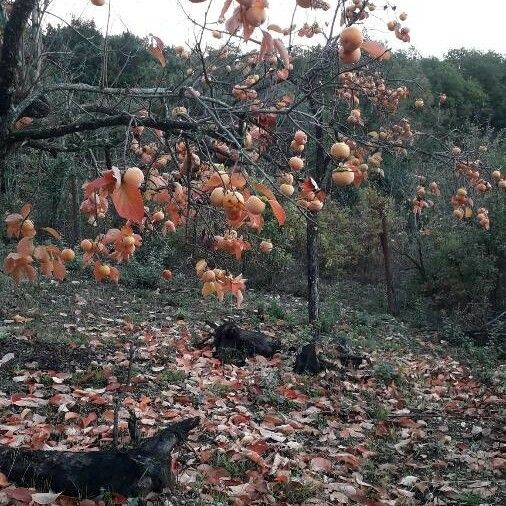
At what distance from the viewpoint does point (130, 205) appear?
1.15 m

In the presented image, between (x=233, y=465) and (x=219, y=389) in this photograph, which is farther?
(x=219, y=389)

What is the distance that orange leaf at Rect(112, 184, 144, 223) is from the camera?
44.4 inches

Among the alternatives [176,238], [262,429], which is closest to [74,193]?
[176,238]

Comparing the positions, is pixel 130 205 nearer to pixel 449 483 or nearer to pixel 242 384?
pixel 449 483

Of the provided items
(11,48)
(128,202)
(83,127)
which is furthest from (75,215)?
(128,202)

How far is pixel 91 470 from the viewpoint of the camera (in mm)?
2283

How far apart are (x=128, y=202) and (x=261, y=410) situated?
9.37ft

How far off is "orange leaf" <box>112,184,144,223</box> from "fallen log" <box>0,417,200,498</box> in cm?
146

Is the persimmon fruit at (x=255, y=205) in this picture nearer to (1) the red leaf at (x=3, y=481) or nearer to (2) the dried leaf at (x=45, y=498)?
(2) the dried leaf at (x=45, y=498)

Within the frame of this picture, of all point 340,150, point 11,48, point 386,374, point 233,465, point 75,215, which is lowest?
point 233,465

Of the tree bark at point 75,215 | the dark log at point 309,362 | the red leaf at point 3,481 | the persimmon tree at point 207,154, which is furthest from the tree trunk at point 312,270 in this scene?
the red leaf at point 3,481

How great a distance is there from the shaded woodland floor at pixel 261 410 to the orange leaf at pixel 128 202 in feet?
4.96

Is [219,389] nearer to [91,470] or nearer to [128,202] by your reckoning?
[91,470]

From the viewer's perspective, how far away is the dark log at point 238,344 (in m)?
4.99
